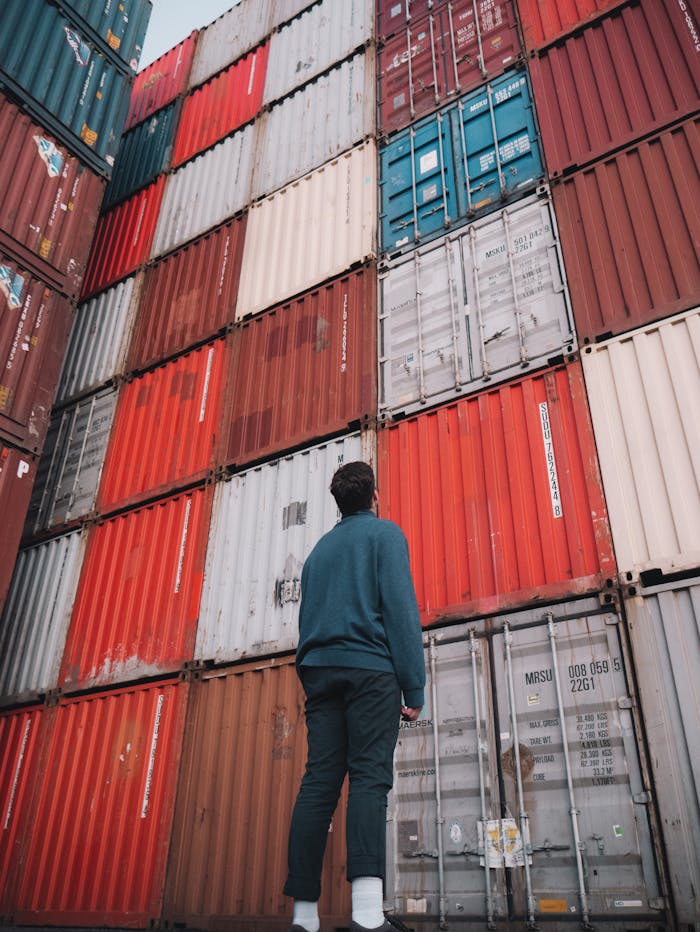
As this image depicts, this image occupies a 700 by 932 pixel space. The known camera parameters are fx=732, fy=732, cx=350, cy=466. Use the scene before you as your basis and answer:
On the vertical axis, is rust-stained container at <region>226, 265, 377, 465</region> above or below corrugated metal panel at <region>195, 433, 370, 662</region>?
above

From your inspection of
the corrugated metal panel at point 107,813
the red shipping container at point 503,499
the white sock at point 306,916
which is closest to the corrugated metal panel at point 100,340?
the corrugated metal panel at point 107,813

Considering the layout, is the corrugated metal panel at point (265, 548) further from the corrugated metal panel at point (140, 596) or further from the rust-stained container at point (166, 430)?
the rust-stained container at point (166, 430)

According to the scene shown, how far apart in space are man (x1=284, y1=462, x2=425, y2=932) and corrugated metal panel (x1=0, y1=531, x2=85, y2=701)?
709 cm

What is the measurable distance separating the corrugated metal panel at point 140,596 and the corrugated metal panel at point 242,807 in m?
1.06

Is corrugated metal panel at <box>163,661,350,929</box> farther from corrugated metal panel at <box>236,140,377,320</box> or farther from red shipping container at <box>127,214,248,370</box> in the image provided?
red shipping container at <box>127,214,248,370</box>

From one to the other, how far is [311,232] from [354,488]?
26.7 ft

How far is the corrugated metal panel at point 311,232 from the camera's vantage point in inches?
419

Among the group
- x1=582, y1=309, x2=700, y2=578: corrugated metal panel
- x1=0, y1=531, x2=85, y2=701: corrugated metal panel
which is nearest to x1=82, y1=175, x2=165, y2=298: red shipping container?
x1=0, y1=531, x2=85, y2=701: corrugated metal panel

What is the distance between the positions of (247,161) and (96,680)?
9.28m

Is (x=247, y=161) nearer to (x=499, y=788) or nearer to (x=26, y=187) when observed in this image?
(x=26, y=187)

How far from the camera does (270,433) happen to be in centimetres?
951

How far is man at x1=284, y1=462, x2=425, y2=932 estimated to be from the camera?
123 inches

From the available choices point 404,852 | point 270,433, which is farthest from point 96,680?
point 404,852

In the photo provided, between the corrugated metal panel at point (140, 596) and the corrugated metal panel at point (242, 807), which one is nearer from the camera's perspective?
the corrugated metal panel at point (242, 807)
